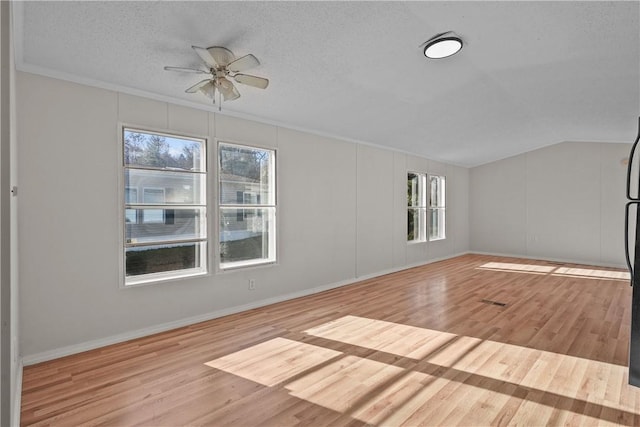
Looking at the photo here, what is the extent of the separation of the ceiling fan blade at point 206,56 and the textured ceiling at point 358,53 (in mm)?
165

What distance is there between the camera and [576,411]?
2.14 metres

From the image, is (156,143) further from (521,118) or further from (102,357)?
(521,118)

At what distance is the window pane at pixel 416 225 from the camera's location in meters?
7.24

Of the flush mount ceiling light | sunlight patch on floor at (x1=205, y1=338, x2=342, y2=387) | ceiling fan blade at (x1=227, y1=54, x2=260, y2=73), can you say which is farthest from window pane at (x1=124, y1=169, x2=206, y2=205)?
the flush mount ceiling light

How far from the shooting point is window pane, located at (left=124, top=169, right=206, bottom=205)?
132 inches

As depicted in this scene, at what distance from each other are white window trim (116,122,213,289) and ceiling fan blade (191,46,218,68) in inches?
47.5

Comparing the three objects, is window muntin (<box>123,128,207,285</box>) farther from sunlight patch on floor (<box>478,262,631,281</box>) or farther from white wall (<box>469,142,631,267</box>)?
white wall (<box>469,142,631,267</box>)

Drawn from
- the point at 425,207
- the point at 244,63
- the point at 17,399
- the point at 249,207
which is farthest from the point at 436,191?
the point at 17,399

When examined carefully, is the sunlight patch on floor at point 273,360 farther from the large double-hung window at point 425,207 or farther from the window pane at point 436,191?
the window pane at point 436,191

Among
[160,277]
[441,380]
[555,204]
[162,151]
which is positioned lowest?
[441,380]

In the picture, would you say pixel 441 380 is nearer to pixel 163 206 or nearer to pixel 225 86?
pixel 225 86

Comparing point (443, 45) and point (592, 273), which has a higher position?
point (443, 45)

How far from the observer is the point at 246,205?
4250 millimetres

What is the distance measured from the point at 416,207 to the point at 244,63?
570 cm
